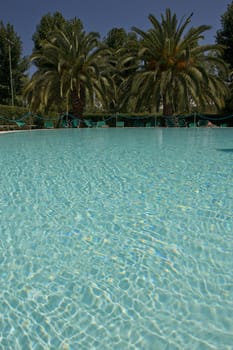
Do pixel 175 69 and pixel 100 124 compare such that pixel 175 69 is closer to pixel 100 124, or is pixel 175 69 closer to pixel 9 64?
pixel 100 124

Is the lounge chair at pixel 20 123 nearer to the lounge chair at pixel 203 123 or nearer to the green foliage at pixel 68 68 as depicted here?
the green foliage at pixel 68 68

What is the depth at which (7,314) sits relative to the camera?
1.99 meters

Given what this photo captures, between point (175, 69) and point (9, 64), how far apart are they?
672 inches

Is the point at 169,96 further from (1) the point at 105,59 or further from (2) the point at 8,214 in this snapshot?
(2) the point at 8,214

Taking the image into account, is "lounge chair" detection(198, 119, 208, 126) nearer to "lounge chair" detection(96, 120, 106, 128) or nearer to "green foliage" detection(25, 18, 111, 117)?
"lounge chair" detection(96, 120, 106, 128)

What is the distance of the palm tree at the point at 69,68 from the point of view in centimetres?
2248

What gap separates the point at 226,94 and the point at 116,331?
2428 centimetres

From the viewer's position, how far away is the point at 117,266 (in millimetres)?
2578

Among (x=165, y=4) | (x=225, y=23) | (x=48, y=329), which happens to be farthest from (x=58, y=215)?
(x=225, y=23)

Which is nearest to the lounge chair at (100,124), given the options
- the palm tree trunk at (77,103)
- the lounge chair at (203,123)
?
the palm tree trunk at (77,103)

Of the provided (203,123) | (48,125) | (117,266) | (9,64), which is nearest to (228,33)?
(203,123)

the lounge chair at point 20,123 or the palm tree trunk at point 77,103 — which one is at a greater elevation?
the palm tree trunk at point 77,103

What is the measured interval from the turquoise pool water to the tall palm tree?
18351 millimetres

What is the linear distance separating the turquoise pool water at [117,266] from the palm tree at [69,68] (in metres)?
18.7
